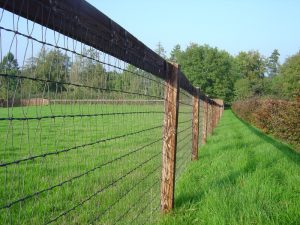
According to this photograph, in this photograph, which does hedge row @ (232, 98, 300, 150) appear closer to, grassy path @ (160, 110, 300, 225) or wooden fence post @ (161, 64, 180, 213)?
grassy path @ (160, 110, 300, 225)

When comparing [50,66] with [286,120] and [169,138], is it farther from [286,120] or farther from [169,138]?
[286,120]

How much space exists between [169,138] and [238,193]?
1.00 m

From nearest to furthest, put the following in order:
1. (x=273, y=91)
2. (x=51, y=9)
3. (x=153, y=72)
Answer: (x=51, y=9)
(x=153, y=72)
(x=273, y=91)

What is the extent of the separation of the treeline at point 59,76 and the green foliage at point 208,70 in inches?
3054

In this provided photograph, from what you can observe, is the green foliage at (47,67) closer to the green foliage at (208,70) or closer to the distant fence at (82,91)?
the distant fence at (82,91)

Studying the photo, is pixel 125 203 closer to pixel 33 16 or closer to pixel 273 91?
pixel 33 16

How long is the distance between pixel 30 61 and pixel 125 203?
2588 millimetres

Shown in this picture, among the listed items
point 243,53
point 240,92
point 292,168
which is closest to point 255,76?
point 243,53

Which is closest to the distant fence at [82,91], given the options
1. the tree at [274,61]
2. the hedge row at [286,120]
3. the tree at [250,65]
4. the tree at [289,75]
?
the hedge row at [286,120]

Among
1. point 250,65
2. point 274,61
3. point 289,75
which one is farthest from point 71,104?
point 274,61

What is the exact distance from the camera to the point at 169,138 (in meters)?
4.22

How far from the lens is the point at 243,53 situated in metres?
103

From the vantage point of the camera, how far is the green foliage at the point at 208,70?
266ft

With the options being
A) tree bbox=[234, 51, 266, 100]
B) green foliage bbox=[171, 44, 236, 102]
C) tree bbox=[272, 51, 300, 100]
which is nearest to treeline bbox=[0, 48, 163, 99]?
tree bbox=[272, 51, 300, 100]
